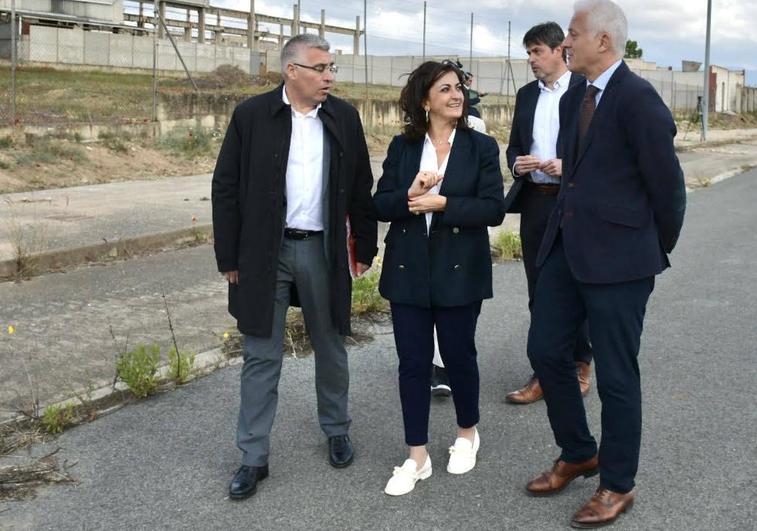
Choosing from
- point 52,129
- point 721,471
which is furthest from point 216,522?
point 52,129

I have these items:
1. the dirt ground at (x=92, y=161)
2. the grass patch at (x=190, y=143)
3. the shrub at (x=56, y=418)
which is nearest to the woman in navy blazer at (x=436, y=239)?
the shrub at (x=56, y=418)

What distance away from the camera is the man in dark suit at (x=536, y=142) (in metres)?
5.29

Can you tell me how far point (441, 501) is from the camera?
4.14 m

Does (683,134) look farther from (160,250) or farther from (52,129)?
(160,250)

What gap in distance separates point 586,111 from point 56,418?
2994 mm

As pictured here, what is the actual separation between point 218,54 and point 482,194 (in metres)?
37.3

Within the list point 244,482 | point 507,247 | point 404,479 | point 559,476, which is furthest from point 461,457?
point 507,247

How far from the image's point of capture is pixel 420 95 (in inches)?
171

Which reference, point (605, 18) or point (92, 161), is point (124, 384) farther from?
point (92, 161)

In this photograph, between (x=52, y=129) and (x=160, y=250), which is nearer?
(x=160, y=250)

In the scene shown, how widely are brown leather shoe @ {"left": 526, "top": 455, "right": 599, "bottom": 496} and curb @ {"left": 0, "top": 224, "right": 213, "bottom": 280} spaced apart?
5.70 meters

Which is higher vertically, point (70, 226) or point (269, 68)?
point (269, 68)

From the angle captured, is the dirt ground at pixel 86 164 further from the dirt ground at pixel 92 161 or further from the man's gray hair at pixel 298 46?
the man's gray hair at pixel 298 46

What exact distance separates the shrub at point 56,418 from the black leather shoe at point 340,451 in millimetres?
1405
